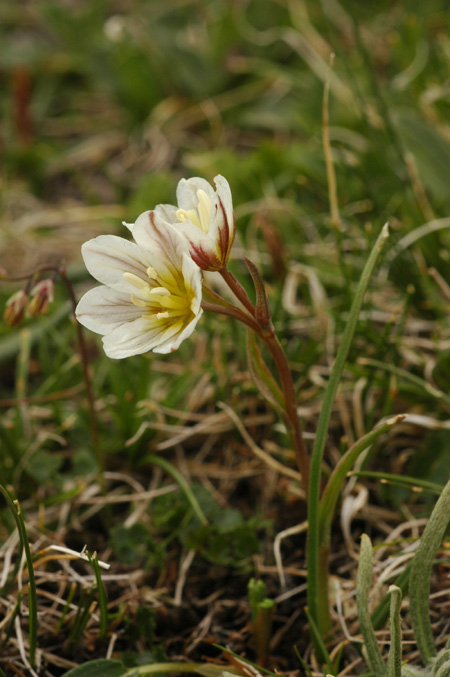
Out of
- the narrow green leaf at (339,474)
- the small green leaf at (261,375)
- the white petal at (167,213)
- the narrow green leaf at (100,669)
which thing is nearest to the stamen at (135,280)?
the white petal at (167,213)

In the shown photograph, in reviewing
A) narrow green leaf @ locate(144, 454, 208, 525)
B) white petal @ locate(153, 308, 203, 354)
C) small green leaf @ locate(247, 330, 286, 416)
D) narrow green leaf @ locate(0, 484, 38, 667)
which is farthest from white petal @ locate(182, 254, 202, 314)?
narrow green leaf @ locate(144, 454, 208, 525)

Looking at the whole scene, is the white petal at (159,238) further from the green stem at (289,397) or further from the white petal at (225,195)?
the green stem at (289,397)

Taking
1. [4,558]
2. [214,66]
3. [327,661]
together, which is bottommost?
[327,661]

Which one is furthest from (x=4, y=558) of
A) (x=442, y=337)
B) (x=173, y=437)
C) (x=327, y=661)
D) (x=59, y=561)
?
(x=442, y=337)

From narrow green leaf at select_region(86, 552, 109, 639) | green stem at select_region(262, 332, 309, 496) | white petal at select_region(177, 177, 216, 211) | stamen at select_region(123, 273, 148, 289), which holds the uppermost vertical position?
white petal at select_region(177, 177, 216, 211)

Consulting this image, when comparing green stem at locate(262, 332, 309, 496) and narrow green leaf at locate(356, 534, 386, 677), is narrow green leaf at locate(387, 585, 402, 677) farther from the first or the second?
green stem at locate(262, 332, 309, 496)

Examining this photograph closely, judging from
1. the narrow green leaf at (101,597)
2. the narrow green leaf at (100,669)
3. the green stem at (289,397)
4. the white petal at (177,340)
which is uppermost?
the white petal at (177,340)

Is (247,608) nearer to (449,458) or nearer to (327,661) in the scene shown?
(327,661)
